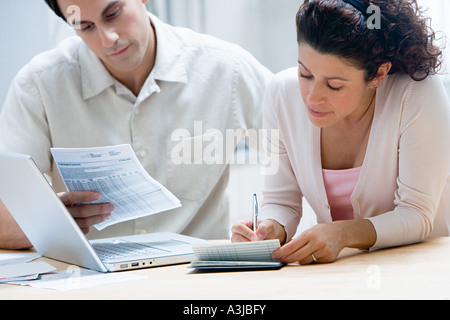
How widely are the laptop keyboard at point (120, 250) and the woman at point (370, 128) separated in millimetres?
222

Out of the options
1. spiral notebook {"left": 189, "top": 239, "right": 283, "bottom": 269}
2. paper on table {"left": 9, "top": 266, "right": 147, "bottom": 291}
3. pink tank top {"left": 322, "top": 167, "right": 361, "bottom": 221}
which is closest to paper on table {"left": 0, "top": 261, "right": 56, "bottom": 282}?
paper on table {"left": 9, "top": 266, "right": 147, "bottom": 291}

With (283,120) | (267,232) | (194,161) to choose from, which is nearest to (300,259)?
(267,232)

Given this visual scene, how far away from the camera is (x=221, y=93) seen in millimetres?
2010

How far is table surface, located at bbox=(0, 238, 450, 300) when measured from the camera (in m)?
0.93

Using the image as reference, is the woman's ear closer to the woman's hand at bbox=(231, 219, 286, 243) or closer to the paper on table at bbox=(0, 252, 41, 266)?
the woman's hand at bbox=(231, 219, 286, 243)

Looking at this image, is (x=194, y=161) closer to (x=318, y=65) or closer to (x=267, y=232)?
(x=267, y=232)

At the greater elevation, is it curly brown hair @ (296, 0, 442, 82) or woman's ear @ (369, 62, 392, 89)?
curly brown hair @ (296, 0, 442, 82)

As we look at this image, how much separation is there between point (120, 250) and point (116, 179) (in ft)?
0.64

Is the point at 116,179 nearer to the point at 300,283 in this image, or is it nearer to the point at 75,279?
the point at 75,279

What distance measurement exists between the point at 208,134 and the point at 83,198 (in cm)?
69

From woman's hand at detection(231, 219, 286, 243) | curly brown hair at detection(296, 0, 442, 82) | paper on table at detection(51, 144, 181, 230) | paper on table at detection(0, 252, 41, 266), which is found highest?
curly brown hair at detection(296, 0, 442, 82)

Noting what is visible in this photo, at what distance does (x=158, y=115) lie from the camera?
1.96 m

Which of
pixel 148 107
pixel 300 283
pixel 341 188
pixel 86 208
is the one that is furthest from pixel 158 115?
pixel 300 283

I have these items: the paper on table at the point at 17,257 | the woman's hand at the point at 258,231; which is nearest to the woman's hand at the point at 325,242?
the woman's hand at the point at 258,231
